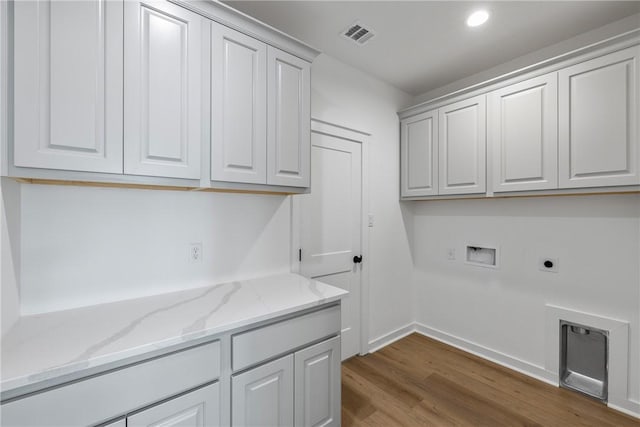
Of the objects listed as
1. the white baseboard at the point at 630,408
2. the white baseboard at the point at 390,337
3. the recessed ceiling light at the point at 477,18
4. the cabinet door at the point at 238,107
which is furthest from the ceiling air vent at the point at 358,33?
the white baseboard at the point at 630,408

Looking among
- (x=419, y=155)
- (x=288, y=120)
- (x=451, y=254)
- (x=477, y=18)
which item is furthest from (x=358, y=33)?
(x=451, y=254)

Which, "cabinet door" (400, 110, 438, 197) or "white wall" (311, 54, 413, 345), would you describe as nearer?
"white wall" (311, 54, 413, 345)

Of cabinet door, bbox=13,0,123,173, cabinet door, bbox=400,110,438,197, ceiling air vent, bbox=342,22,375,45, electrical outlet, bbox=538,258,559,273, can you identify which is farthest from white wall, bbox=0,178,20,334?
electrical outlet, bbox=538,258,559,273

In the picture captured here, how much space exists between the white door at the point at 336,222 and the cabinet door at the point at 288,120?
0.51m

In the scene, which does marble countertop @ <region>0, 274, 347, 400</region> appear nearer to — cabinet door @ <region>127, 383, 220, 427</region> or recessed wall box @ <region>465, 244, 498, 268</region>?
cabinet door @ <region>127, 383, 220, 427</region>

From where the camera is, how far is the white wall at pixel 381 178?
2494 millimetres

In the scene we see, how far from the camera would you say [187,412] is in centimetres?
111

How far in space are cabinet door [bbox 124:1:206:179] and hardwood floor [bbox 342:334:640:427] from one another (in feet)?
6.42

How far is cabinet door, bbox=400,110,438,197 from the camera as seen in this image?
2727mm

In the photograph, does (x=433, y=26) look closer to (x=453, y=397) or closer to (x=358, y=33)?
(x=358, y=33)

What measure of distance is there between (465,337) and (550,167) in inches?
70.3

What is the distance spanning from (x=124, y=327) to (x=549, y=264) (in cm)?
291

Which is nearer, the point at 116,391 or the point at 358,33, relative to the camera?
the point at 116,391

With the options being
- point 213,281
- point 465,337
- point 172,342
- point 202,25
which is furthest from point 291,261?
point 465,337
